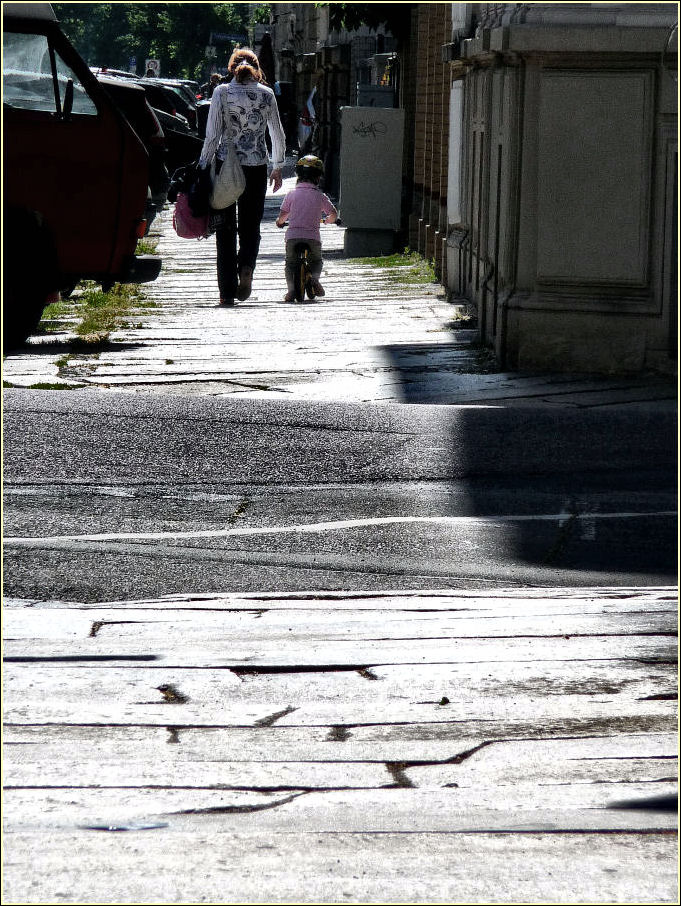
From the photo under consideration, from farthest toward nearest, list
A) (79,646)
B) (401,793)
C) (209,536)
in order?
(209,536), (79,646), (401,793)

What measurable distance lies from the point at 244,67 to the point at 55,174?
8.74ft

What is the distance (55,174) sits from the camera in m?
10.9

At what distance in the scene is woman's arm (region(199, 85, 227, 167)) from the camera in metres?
12.8

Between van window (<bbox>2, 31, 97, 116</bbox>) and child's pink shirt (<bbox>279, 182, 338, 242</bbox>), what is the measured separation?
2727 millimetres

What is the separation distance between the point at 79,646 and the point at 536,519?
266cm

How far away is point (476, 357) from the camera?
10.8 metres

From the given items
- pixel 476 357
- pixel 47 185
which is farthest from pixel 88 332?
pixel 476 357

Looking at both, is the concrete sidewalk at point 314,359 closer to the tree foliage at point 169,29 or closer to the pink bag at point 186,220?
Answer: the pink bag at point 186,220

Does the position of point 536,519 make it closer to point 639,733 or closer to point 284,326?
point 639,733

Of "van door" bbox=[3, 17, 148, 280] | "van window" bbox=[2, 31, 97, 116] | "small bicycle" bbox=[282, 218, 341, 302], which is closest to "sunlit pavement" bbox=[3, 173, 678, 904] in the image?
"van door" bbox=[3, 17, 148, 280]

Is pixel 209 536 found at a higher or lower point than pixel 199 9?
lower

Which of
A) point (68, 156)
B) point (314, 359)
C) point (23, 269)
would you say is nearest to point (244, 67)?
point (68, 156)

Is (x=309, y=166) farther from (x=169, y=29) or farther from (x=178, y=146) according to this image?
(x=169, y=29)

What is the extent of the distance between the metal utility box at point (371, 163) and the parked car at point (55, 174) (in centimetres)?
840
